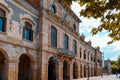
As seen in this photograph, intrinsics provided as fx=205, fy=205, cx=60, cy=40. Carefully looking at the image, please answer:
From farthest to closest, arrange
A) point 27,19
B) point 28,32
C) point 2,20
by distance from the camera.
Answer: point 28,32
point 27,19
point 2,20

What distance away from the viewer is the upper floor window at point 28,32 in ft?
72.0

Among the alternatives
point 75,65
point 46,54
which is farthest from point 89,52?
point 46,54

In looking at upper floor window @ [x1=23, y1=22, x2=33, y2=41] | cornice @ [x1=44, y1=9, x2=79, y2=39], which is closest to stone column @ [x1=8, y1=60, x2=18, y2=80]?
upper floor window @ [x1=23, y1=22, x2=33, y2=41]

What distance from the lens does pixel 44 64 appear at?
946 inches

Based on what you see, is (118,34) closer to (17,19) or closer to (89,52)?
(17,19)

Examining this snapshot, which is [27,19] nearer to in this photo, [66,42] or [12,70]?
[12,70]

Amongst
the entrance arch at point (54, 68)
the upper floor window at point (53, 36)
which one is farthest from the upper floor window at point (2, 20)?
the entrance arch at point (54, 68)

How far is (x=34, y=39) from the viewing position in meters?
23.4

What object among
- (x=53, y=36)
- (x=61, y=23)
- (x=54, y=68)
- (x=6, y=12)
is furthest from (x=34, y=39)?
(x=61, y=23)

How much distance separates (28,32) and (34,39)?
4.26 ft

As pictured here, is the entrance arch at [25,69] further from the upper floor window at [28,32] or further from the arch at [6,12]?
the arch at [6,12]

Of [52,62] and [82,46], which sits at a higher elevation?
[82,46]

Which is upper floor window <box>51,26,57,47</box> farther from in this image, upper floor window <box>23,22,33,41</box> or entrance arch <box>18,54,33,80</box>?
upper floor window <box>23,22,33,41</box>

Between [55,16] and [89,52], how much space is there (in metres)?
26.0
